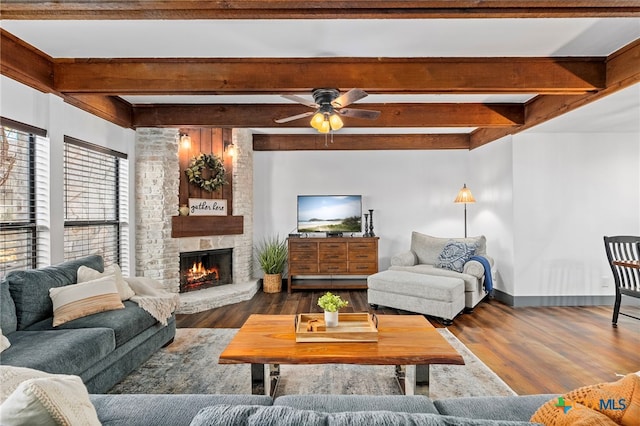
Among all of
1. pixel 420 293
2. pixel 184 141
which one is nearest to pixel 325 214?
pixel 420 293

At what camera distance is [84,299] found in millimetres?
2797

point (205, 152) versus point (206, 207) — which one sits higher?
point (205, 152)

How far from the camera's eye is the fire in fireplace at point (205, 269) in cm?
524

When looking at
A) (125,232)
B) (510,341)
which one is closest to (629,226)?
(510,341)

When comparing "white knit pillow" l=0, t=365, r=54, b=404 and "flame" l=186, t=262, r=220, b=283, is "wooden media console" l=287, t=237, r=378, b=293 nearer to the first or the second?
"flame" l=186, t=262, r=220, b=283

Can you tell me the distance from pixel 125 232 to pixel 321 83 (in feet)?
10.5

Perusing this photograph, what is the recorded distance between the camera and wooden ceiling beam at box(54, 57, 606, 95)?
3211 mm

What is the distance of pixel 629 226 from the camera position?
16.4 ft

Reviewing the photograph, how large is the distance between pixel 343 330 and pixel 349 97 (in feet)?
6.09

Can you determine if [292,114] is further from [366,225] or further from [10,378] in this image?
[10,378]

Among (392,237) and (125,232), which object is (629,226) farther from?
(125,232)

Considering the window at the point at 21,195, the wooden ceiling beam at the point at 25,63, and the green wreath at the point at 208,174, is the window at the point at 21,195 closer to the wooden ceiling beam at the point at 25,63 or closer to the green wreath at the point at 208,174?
the wooden ceiling beam at the point at 25,63

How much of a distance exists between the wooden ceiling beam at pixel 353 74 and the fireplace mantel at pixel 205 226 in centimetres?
215

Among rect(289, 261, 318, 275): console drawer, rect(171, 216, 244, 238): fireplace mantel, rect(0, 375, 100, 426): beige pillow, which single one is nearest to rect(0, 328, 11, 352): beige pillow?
rect(0, 375, 100, 426): beige pillow
